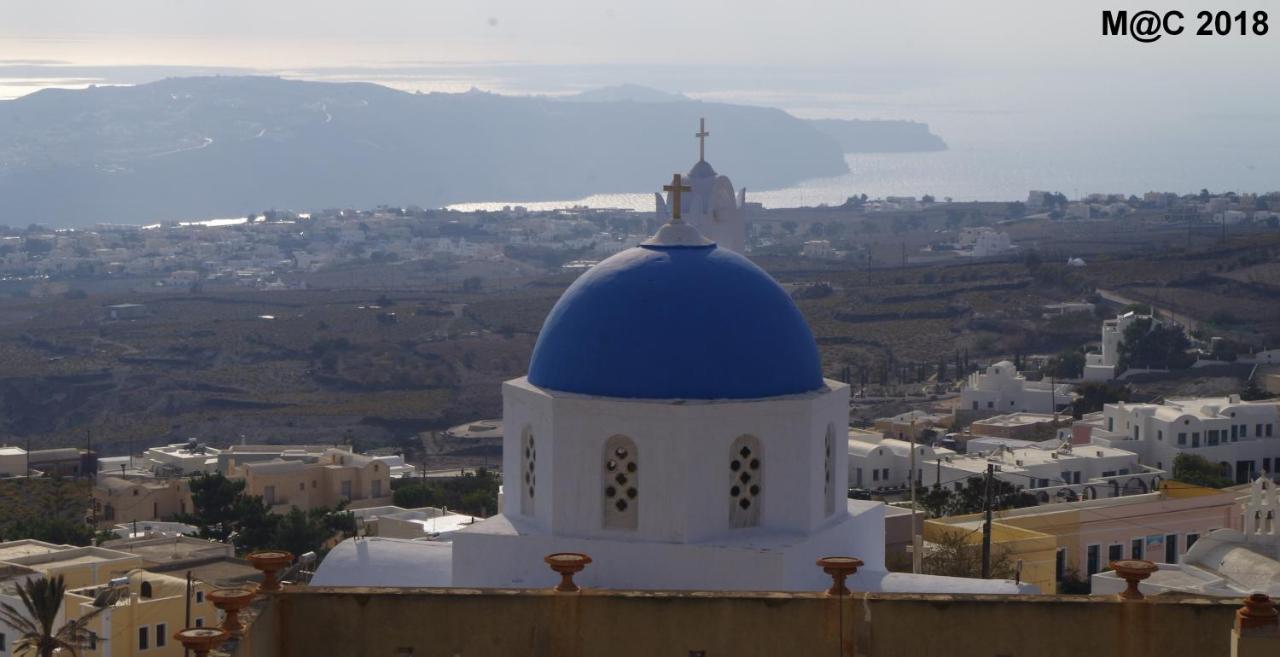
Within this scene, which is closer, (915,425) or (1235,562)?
(1235,562)

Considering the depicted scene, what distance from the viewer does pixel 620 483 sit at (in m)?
13.4

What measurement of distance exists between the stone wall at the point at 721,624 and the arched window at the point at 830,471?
2560 millimetres

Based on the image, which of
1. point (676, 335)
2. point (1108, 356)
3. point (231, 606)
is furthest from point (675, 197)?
point (1108, 356)

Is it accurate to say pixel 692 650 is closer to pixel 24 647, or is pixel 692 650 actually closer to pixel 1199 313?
pixel 24 647

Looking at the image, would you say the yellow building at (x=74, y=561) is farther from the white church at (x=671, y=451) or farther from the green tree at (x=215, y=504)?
the white church at (x=671, y=451)

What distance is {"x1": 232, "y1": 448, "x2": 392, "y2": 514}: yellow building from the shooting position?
43.7 metres

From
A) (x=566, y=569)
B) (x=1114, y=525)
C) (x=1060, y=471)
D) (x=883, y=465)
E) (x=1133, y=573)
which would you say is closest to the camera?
(x=1133, y=573)

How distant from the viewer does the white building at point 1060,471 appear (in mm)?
41406

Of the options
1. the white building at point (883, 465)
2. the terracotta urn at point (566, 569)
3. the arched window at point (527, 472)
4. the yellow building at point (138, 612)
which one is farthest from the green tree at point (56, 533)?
the terracotta urn at point (566, 569)

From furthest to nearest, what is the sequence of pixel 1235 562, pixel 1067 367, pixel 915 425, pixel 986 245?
pixel 986 245 < pixel 1067 367 < pixel 915 425 < pixel 1235 562

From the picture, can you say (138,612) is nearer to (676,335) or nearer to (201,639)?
(676,335)

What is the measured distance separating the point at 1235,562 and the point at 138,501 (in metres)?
25.6

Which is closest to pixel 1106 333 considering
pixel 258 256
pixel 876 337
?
pixel 876 337

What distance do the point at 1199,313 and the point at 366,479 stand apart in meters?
46.8
